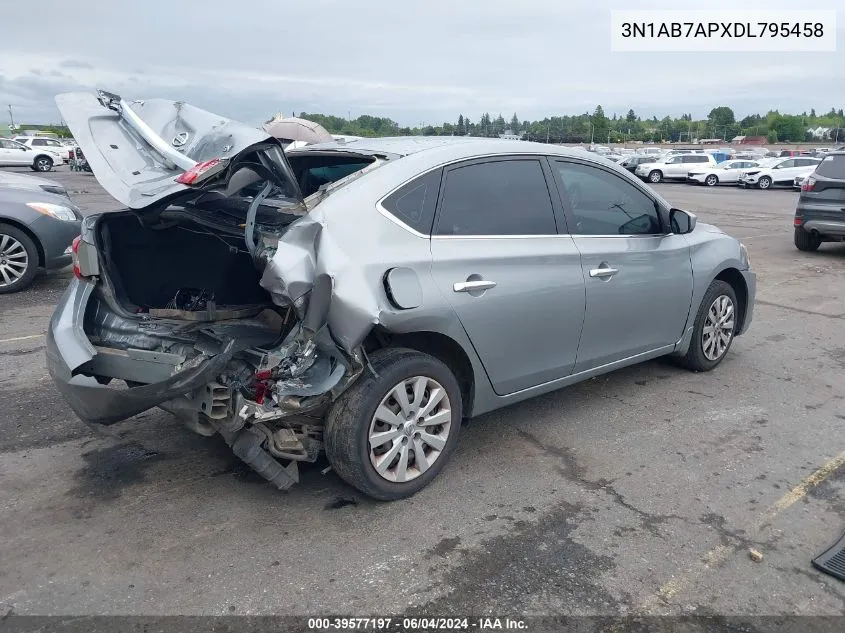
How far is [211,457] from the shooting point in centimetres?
404

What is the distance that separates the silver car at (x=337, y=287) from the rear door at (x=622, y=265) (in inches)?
0.7

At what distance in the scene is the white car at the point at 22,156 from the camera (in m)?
36.5

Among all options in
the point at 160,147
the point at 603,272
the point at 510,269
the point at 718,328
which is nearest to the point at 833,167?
the point at 718,328

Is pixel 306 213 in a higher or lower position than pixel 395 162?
lower

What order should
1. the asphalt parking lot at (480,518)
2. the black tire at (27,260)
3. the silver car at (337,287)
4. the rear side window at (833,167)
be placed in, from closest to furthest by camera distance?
the asphalt parking lot at (480,518) < the silver car at (337,287) < the black tire at (27,260) < the rear side window at (833,167)

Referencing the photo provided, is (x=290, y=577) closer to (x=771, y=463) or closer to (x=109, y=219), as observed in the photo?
(x=109, y=219)

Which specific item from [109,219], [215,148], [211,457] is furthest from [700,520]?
[109,219]

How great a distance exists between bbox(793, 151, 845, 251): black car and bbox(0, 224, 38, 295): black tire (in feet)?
36.4

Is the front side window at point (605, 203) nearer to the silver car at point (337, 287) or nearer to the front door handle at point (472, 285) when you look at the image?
the silver car at point (337, 287)

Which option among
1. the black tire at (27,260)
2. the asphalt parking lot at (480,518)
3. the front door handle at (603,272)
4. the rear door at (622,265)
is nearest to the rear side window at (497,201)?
the rear door at (622,265)

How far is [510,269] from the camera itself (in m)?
3.83

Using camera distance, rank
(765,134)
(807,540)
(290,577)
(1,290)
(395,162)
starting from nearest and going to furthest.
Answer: (290,577) → (807,540) → (395,162) → (1,290) → (765,134)

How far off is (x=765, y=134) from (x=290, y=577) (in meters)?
109

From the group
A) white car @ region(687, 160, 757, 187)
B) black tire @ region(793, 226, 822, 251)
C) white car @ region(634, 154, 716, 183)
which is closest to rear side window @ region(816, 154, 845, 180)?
black tire @ region(793, 226, 822, 251)
